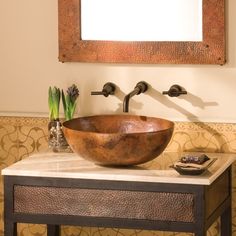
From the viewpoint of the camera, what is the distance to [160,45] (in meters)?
3.03

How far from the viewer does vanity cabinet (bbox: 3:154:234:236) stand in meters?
2.55

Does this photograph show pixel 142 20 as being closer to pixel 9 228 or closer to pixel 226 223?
pixel 226 223

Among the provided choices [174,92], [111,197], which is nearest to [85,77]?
[174,92]

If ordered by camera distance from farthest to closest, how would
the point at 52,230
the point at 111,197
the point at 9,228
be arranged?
the point at 52,230, the point at 9,228, the point at 111,197

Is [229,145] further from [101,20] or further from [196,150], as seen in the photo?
[101,20]

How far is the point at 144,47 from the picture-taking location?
3.05 meters

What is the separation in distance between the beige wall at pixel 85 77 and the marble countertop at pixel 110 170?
0.24m

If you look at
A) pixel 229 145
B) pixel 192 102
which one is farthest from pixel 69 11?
pixel 229 145

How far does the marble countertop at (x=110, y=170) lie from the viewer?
2.57 metres

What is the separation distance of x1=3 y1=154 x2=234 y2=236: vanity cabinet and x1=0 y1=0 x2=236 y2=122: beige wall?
0.36 m

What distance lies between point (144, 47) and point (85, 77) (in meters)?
0.30

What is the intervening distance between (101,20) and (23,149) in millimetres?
673

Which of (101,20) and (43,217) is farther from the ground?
(101,20)

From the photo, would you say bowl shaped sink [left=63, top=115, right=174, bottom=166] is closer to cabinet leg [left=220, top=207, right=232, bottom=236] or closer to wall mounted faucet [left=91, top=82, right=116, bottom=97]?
wall mounted faucet [left=91, top=82, right=116, bottom=97]
